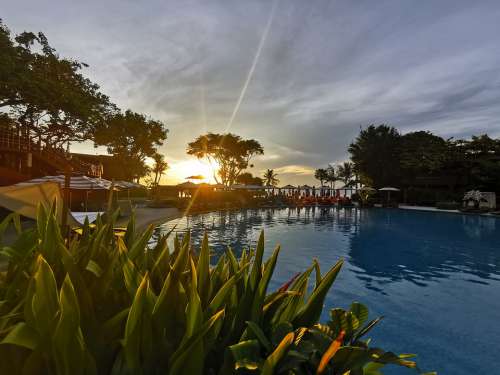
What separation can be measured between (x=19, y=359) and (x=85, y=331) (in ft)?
0.62

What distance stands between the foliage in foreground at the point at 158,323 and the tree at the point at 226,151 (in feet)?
166

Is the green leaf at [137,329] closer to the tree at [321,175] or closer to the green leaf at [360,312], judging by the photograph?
the green leaf at [360,312]

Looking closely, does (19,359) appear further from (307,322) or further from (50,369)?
(307,322)

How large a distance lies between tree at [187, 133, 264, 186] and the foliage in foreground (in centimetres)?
5056

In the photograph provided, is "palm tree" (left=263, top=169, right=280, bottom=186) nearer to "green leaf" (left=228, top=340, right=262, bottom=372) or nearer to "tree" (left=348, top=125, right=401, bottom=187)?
"tree" (left=348, top=125, right=401, bottom=187)

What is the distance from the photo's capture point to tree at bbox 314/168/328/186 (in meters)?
102

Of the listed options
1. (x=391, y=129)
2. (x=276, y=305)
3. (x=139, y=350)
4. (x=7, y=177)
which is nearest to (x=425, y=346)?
(x=276, y=305)

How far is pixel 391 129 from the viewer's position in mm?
55562

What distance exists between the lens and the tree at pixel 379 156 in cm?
4994

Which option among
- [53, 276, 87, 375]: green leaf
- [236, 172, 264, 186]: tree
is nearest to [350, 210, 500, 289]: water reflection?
[53, 276, 87, 375]: green leaf

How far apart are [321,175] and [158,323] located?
4155 inches

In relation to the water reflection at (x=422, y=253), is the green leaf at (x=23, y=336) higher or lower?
higher

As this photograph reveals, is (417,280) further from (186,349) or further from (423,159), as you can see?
(423,159)

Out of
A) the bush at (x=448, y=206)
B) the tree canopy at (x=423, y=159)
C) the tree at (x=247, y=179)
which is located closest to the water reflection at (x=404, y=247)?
the bush at (x=448, y=206)
